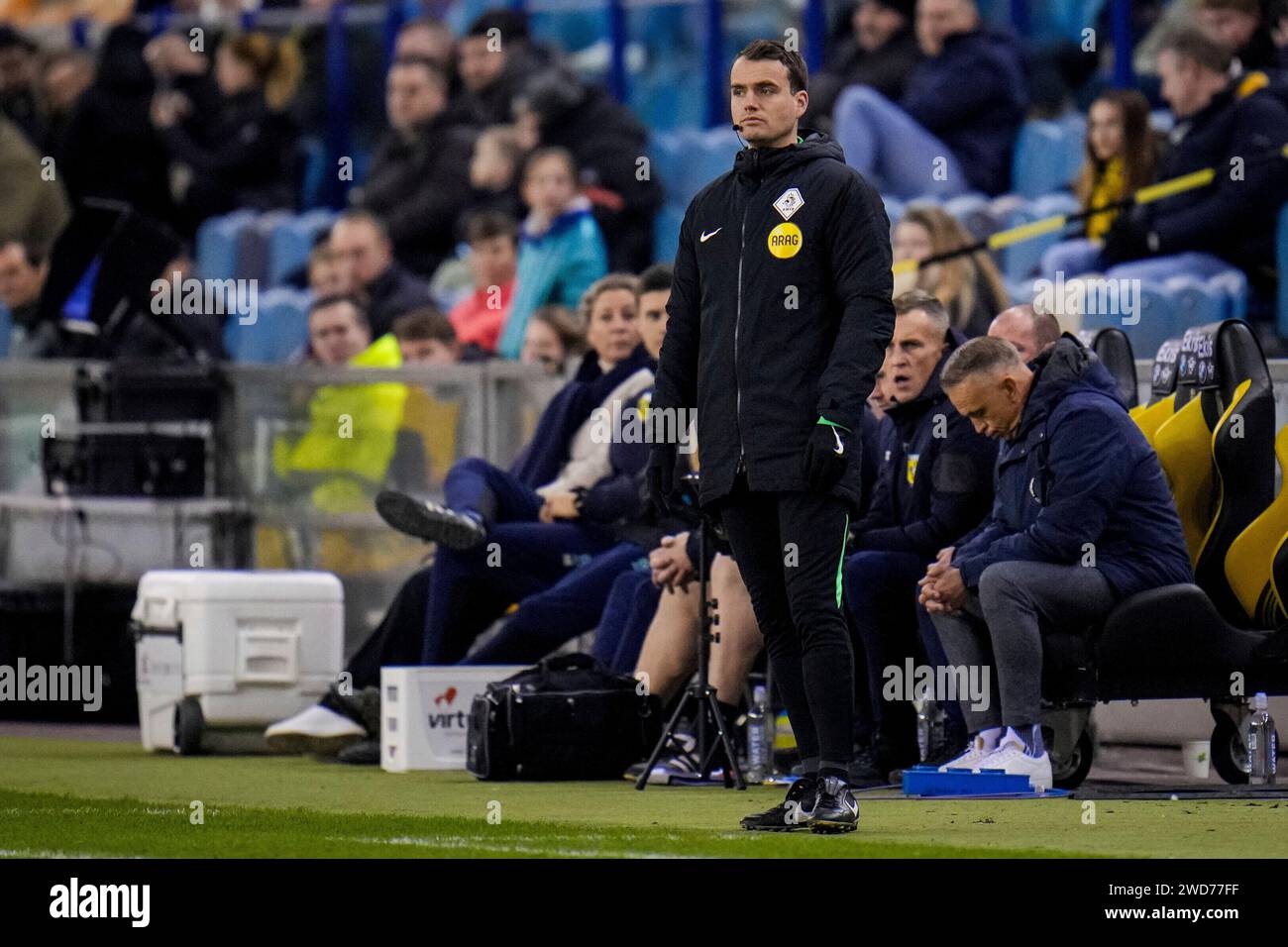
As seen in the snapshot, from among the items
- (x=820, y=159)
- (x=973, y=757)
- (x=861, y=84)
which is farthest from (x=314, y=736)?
(x=861, y=84)

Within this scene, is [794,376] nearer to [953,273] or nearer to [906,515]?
[906,515]

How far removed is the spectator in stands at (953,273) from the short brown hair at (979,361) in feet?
8.41

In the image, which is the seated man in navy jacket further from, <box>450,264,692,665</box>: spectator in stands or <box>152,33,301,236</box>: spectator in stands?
<box>152,33,301,236</box>: spectator in stands

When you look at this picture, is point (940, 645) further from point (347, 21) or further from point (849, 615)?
point (347, 21)

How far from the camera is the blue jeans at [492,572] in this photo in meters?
10.1

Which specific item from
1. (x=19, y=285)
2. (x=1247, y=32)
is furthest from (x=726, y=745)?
(x=19, y=285)

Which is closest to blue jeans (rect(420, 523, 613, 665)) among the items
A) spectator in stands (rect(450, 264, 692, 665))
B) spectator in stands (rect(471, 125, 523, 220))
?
spectator in stands (rect(450, 264, 692, 665))

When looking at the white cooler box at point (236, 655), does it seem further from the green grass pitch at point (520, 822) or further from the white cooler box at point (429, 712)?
the green grass pitch at point (520, 822)

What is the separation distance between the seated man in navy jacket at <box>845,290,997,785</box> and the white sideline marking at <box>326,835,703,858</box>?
2.11 metres

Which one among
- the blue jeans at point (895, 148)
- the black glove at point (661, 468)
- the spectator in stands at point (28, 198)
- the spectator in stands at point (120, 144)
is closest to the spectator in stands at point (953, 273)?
the blue jeans at point (895, 148)

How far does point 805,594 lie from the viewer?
6555 millimetres

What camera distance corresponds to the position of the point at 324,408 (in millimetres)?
11992
